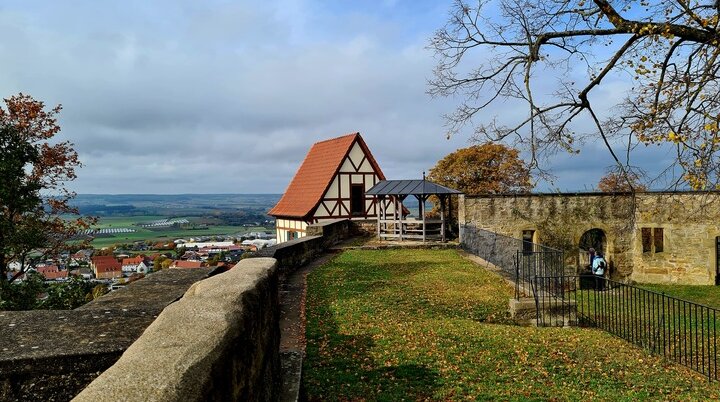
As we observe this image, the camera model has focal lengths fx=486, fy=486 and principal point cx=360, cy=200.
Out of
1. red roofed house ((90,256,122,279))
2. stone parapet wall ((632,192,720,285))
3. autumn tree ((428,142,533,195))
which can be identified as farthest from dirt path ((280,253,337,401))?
autumn tree ((428,142,533,195))

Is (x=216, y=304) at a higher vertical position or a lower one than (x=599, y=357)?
higher

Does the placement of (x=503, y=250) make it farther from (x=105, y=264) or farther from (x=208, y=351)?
(x=208, y=351)

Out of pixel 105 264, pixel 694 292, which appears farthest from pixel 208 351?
pixel 694 292

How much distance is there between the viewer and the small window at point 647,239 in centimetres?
1997

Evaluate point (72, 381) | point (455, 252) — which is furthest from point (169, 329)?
point (455, 252)

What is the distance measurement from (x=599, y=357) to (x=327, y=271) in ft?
26.0

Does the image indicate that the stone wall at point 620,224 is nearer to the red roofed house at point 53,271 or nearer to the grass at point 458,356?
the grass at point 458,356

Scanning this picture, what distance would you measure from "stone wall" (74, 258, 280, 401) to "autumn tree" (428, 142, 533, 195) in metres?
27.7

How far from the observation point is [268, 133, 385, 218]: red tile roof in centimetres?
2734

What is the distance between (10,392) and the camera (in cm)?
247

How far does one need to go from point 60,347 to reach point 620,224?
70.2ft

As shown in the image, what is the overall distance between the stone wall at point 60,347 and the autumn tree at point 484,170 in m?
Answer: 28.0

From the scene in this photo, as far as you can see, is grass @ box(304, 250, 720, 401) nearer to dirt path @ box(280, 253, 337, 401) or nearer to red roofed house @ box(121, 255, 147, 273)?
dirt path @ box(280, 253, 337, 401)

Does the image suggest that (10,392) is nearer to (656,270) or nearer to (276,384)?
(276,384)
